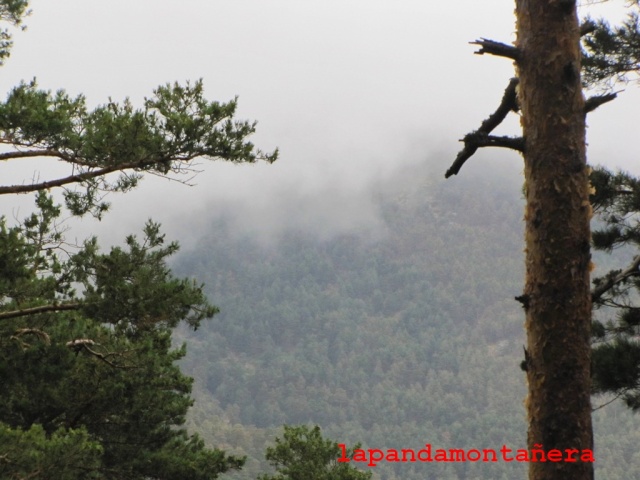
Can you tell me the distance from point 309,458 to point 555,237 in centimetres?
1737

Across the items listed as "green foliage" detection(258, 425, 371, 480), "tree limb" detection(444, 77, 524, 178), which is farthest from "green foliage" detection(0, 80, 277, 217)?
"green foliage" detection(258, 425, 371, 480)

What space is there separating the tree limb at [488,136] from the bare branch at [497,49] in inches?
10.2

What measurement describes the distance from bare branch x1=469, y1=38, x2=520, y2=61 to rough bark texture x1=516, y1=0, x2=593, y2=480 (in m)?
0.05

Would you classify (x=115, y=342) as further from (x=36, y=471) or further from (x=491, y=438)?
(x=491, y=438)

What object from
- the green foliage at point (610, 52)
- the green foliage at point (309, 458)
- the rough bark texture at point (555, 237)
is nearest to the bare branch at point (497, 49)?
the rough bark texture at point (555, 237)

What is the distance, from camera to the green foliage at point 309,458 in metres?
19.2

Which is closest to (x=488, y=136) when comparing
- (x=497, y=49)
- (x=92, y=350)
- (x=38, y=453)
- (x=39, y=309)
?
(x=497, y=49)

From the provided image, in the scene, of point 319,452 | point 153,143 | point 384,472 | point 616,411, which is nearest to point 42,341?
point 153,143

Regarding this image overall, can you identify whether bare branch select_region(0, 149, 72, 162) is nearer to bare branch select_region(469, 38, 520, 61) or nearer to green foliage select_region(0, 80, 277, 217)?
green foliage select_region(0, 80, 277, 217)

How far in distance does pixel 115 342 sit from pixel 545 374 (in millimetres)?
7544

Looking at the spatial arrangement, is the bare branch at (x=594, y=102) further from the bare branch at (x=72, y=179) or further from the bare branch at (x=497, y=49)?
the bare branch at (x=72, y=179)

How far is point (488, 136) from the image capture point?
3.57 meters

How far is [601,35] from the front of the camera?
9.02 m

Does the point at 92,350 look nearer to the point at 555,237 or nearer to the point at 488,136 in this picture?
the point at 488,136
